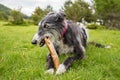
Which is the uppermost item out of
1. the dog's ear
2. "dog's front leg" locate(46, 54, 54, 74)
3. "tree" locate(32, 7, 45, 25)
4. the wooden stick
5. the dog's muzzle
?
the dog's ear

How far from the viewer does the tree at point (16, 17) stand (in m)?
47.9

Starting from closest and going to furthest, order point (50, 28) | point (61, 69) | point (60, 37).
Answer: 1. point (61, 69)
2. point (50, 28)
3. point (60, 37)

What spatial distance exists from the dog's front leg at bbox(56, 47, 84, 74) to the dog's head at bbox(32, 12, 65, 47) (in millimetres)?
543

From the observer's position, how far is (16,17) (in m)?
50.1

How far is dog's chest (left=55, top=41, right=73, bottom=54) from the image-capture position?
600 centimetres

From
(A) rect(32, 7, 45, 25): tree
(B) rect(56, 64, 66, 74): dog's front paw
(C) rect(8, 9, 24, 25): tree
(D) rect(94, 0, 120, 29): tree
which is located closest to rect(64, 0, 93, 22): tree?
(D) rect(94, 0, 120, 29): tree

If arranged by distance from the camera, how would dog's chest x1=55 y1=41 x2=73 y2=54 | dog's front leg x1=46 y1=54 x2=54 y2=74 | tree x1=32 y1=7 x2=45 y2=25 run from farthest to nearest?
tree x1=32 y1=7 x2=45 y2=25, dog's chest x1=55 y1=41 x2=73 y2=54, dog's front leg x1=46 y1=54 x2=54 y2=74

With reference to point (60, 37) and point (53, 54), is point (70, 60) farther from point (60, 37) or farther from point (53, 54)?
point (60, 37)

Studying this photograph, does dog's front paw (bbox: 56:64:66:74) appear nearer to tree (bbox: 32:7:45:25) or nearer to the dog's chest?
the dog's chest

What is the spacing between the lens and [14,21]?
48062 millimetres

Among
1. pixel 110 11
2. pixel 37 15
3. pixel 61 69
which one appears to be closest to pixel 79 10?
pixel 110 11

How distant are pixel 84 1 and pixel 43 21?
4518 cm

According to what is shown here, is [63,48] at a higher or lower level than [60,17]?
lower

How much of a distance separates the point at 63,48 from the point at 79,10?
1504 inches
